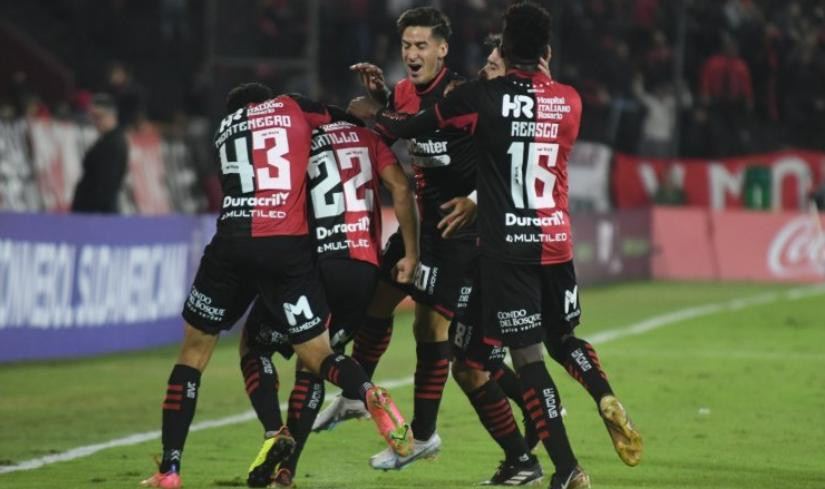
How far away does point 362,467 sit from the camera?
29.7 ft

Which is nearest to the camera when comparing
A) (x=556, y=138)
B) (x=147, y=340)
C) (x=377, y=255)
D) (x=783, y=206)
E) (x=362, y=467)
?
(x=556, y=138)

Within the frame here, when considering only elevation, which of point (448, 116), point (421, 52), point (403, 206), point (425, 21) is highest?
point (425, 21)

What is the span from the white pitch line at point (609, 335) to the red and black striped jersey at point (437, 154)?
8.21ft

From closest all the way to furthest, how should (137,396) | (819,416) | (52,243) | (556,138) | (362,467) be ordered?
(556,138)
(362,467)
(819,416)
(137,396)
(52,243)

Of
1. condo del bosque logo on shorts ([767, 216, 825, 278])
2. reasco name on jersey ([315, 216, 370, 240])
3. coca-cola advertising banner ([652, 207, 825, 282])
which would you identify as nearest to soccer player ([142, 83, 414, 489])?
reasco name on jersey ([315, 216, 370, 240])

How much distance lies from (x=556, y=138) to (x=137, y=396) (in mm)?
5655

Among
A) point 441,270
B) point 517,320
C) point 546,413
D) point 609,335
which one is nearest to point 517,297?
point 517,320

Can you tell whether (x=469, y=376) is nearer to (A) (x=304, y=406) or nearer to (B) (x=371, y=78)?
(A) (x=304, y=406)

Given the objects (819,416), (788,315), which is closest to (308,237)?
(819,416)

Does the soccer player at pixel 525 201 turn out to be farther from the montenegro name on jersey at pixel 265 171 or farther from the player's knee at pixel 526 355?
the montenegro name on jersey at pixel 265 171

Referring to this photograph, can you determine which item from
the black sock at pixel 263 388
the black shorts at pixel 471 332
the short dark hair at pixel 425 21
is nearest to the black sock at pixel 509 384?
the black shorts at pixel 471 332

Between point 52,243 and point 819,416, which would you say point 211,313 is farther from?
point 52,243

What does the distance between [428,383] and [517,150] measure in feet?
5.25

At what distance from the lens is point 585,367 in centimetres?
800
